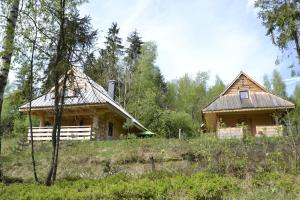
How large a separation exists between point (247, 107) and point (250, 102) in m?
0.90

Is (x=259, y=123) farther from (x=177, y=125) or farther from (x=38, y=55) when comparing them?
(x=38, y=55)

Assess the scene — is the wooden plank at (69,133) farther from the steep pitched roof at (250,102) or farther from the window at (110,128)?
the steep pitched roof at (250,102)

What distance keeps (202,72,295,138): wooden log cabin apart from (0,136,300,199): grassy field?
8750 mm

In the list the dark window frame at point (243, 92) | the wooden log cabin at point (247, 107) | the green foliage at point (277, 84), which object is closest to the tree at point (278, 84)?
the green foliage at point (277, 84)

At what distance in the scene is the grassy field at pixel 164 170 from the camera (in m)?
7.54

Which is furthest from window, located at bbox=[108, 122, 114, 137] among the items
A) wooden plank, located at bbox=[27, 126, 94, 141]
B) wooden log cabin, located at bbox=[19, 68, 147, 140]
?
wooden plank, located at bbox=[27, 126, 94, 141]

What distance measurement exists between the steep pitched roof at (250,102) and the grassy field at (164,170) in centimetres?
901

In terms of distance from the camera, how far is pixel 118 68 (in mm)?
44250

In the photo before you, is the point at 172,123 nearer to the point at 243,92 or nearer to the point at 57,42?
the point at 243,92

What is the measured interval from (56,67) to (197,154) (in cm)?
856

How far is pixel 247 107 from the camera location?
27.8 metres

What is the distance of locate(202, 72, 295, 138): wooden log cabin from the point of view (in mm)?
27344

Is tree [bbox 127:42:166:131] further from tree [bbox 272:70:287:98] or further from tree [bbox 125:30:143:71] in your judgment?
tree [bbox 272:70:287:98]

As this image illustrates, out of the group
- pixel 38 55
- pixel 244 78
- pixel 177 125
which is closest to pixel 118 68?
pixel 177 125
